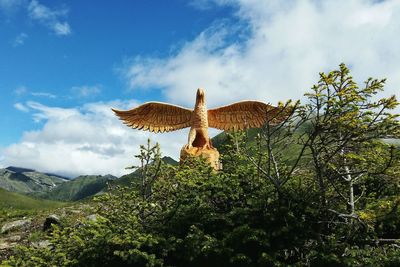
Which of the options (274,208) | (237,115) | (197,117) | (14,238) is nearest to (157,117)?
(197,117)

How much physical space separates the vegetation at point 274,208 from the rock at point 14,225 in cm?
1157

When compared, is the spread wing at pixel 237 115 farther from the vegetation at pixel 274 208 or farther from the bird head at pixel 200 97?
the vegetation at pixel 274 208

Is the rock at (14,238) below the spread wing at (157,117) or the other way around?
below

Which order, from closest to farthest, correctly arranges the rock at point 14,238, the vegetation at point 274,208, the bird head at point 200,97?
the vegetation at point 274,208
the bird head at point 200,97
the rock at point 14,238

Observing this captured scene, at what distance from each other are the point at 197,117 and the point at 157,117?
6.52ft

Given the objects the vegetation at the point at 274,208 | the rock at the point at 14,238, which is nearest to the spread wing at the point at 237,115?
the vegetation at the point at 274,208

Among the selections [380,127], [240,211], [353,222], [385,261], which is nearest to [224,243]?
[240,211]

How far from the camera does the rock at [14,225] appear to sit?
21.2 meters

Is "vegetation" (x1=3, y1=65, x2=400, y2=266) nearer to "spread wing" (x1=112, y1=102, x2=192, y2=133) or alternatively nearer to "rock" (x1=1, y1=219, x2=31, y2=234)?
"spread wing" (x1=112, y1=102, x2=192, y2=133)

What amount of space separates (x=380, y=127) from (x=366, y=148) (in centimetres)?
Answer: 150

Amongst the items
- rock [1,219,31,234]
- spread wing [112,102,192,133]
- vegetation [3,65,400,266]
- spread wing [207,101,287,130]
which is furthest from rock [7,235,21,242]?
spread wing [207,101,287,130]

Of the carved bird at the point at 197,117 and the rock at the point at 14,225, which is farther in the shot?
the rock at the point at 14,225

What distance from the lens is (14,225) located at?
22.0m

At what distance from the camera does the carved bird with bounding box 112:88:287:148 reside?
55.8ft
